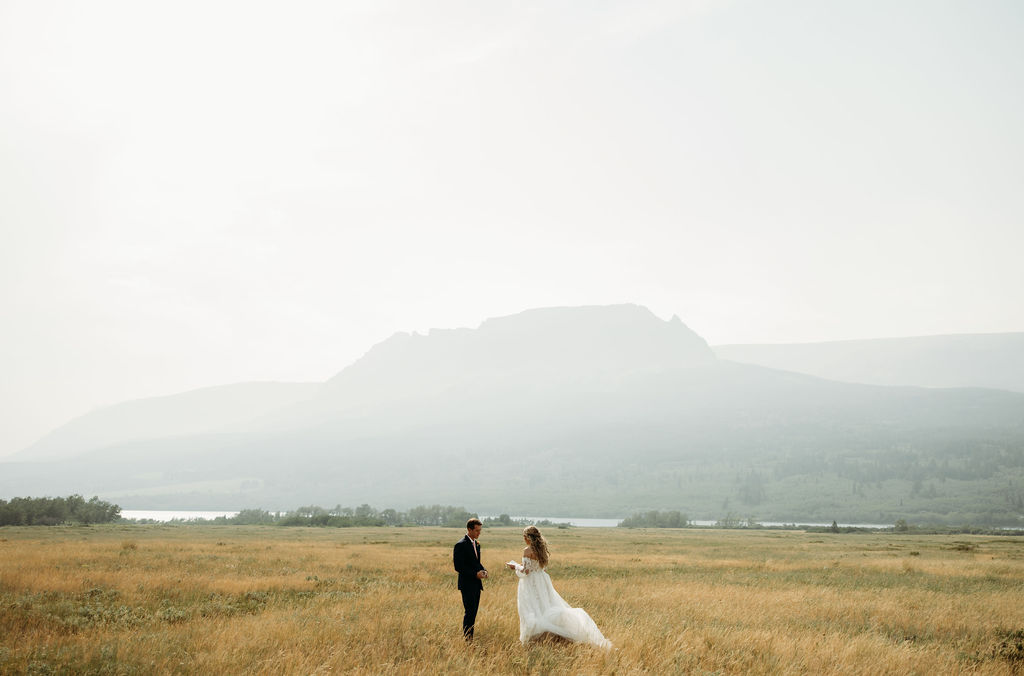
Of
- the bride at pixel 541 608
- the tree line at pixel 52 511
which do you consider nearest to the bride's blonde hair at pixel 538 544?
the bride at pixel 541 608

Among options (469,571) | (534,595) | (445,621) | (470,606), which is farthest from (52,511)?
(534,595)

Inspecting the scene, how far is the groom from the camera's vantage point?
12945 millimetres

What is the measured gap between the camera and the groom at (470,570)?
42.5 feet

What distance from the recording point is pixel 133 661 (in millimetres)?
10883

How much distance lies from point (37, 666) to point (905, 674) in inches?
580

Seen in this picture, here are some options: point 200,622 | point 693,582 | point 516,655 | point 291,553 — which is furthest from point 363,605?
point 291,553

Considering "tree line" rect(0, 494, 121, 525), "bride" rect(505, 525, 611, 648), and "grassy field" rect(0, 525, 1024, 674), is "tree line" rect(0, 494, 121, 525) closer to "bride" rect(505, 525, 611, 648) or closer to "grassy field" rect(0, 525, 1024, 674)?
"grassy field" rect(0, 525, 1024, 674)

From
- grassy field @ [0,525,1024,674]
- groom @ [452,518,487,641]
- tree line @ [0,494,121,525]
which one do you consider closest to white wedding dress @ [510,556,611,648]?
grassy field @ [0,525,1024,674]

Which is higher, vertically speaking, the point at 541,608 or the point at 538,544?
the point at 538,544

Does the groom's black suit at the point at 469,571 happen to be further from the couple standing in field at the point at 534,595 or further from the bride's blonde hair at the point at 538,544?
the bride's blonde hair at the point at 538,544

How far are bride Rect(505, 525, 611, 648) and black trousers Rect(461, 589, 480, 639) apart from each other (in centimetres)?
92

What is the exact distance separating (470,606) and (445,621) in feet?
9.47

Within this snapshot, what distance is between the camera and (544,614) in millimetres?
12930

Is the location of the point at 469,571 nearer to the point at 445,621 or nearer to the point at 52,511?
the point at 445,621
